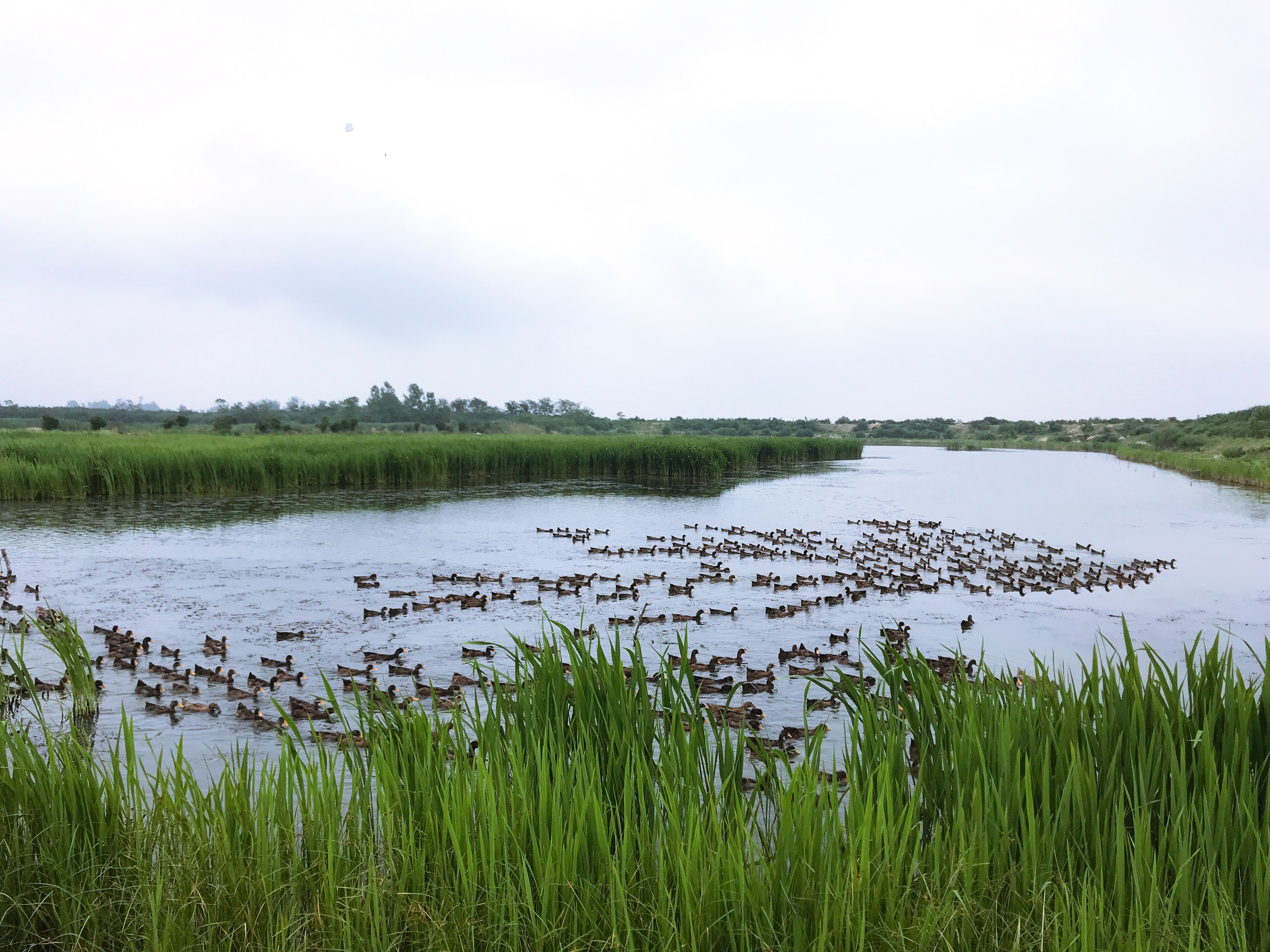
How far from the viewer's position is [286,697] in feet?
25.9

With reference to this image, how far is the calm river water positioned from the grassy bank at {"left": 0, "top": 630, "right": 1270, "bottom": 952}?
93.9 inches

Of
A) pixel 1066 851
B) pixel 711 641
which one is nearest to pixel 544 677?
pixel 1066 851

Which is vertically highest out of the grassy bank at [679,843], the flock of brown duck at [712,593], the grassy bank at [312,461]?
the grassy bank at [312,461]

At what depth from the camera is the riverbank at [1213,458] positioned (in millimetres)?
34875

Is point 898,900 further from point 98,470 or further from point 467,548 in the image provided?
point 98,470

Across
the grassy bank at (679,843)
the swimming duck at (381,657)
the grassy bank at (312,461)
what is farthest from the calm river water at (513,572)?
the grassy bank at (679,843)

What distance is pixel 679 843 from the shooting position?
294cm

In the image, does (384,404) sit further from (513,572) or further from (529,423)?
(513,572)

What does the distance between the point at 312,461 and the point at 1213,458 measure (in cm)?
4476

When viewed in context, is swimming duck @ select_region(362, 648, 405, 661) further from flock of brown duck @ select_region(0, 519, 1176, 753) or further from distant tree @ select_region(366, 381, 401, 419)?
distant tree @ select_region(366, 381, 401, 419)

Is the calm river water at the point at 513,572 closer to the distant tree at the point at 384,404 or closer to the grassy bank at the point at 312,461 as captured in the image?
the grassy bank at the point at 312,461

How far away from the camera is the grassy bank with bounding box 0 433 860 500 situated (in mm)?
23594

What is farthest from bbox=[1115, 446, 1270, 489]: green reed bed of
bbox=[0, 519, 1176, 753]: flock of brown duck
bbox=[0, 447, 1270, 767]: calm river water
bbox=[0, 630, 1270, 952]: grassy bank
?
bbox=[0, 630, 1270, 952]: grassy bank

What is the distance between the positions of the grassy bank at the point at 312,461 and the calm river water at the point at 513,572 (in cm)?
149
